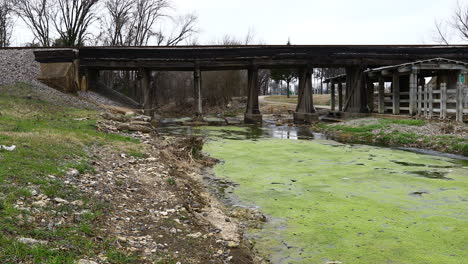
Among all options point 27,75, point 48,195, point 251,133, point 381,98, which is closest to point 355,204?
point 48,195

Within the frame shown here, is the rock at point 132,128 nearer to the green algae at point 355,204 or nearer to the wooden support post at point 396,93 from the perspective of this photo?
the green algae at point 355,204

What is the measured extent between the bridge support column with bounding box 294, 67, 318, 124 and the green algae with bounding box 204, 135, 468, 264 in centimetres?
1298

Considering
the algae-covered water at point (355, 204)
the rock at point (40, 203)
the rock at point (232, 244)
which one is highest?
the rock at point (40, 203)

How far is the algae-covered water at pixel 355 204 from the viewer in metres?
4.67

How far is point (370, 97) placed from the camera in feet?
87.1

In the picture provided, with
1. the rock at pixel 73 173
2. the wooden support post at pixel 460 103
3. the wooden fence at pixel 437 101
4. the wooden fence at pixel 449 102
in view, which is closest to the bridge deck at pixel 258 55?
the wooden fence at pixel 437 101

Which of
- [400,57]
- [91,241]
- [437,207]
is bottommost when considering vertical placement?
[437,207]

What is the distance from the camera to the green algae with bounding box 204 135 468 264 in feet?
15.3

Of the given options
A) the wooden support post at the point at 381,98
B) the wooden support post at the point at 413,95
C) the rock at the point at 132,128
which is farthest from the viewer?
the wooden support post at the point at 381,98

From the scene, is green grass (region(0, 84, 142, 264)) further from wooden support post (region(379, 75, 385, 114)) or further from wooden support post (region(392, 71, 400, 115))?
wooden support post (region(379, 75, 385, 114))

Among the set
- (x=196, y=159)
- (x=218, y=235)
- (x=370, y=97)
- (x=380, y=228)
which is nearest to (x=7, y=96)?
(x=196, y=159)

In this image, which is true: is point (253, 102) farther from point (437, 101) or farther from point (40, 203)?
point (40, 203)

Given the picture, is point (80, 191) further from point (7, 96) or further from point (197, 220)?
point (7, 96)

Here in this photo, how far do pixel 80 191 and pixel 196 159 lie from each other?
5602mm
